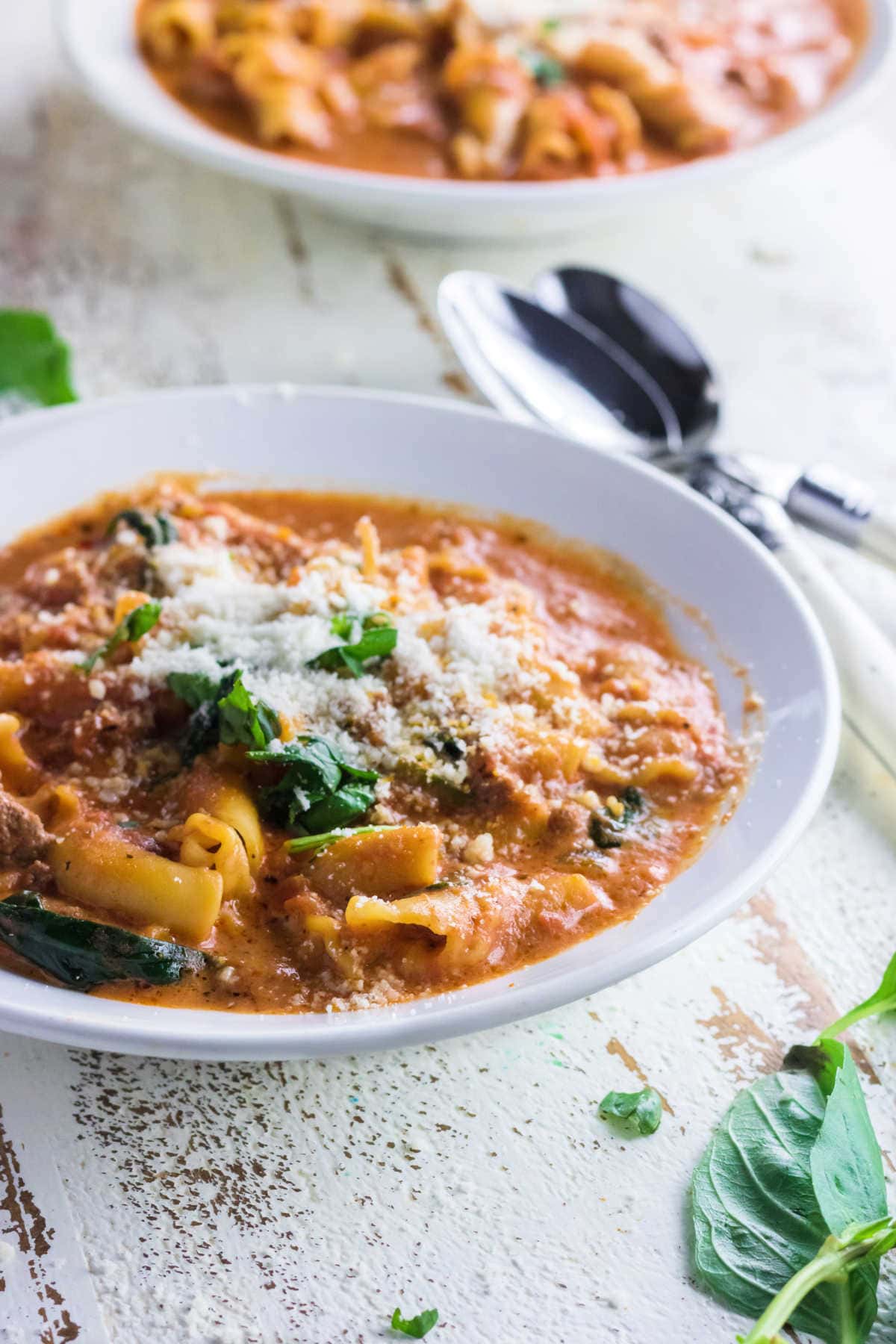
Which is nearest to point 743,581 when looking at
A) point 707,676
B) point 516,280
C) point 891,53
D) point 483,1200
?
point 707,676

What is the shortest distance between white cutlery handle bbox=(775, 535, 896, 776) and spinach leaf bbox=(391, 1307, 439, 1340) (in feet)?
5.37

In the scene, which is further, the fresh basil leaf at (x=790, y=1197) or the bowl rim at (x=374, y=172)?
the bowl rim at (x=374, y=172)

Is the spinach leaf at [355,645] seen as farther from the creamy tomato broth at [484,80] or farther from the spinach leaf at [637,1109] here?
the creamy tomato broth at [484,80]

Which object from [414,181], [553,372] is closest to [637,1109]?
[553,372]

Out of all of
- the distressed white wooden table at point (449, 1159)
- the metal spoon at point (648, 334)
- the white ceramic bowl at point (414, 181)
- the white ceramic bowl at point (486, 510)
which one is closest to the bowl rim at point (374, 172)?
the white ceramic bowl at point (414, 181)

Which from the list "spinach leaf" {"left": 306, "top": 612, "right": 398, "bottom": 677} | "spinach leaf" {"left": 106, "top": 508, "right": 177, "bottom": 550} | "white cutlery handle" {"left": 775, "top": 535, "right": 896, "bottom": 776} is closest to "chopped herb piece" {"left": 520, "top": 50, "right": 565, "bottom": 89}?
"white cutlery handle" {"left": 775, "top": 535, "right": 896, "bottom": 776}

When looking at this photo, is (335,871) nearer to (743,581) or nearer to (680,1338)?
(680,1338)

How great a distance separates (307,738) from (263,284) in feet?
8.97

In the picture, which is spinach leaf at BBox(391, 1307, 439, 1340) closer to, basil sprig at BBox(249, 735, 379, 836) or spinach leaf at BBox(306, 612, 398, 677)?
basil sprig at BBox(249, 735, 379, 836)

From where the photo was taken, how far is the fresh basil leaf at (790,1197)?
88.0 inches

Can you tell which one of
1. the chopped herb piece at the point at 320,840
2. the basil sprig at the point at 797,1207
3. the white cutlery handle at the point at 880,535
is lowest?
the chopped herb piece at the point at 320,840

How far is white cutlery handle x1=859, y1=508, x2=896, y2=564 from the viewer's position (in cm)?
356

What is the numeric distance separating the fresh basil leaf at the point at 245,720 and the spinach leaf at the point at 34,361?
65.0 inches

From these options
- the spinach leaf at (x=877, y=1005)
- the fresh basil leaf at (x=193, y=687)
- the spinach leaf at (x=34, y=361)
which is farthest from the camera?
the spinach leaf at (x=34, y=361)
